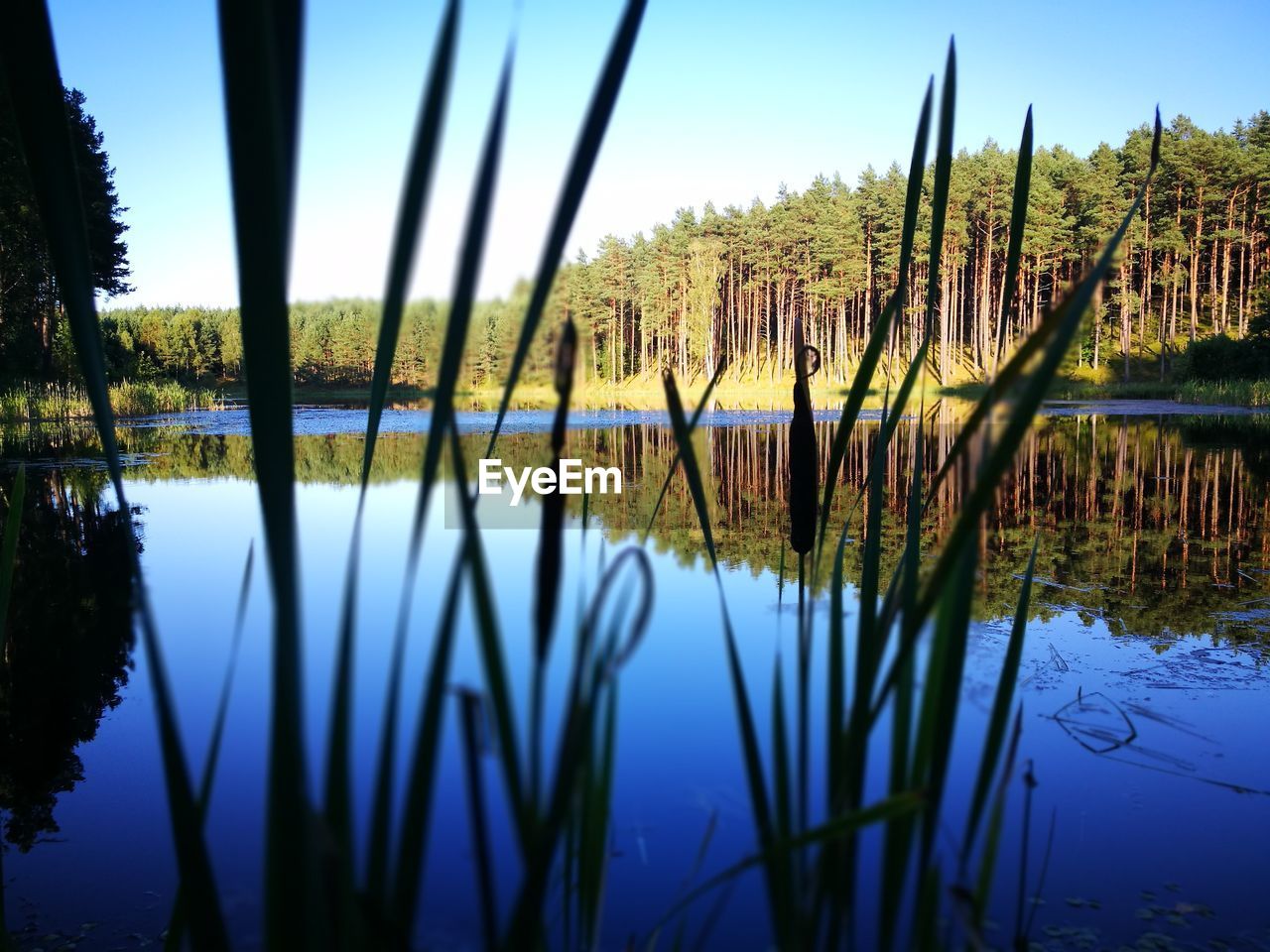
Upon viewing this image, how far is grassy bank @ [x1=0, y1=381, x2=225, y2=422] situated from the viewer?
591 inches

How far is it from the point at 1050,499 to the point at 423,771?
299 inches

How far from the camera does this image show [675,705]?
278 centimetres

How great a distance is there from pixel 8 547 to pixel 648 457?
1048 centimetres

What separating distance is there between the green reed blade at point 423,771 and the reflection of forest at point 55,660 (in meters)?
0.30

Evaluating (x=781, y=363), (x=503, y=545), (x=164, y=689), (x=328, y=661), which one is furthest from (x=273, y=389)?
(x=781, y=363)

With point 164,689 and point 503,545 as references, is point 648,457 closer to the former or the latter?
point 503,545

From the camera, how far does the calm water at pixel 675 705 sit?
1760 millimetres

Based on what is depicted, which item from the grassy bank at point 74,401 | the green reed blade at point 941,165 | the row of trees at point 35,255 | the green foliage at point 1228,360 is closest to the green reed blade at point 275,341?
the green reed blade at point 941,165

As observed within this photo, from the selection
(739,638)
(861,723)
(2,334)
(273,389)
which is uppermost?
(2,334)

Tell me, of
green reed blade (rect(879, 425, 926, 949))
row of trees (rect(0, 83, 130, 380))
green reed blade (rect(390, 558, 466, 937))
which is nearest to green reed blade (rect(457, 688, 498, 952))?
green reed blade (rect(390, 558, 466, 937))

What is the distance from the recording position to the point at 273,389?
0.26 metres

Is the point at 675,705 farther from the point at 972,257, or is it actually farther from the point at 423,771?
the point at 972,257

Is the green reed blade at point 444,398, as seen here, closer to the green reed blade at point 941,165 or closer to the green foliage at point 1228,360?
the green reed blade at point 941,165

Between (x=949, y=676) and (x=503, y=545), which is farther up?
(x=949, y=676)
